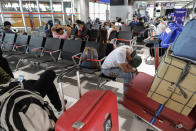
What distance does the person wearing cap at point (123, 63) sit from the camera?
2.16 metres

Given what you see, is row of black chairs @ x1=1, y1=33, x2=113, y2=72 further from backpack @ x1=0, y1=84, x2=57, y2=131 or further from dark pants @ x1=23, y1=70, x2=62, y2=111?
backpack @ x1=0, y1=84, x2=57, y2=131

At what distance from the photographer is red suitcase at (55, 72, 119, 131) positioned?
100 cm

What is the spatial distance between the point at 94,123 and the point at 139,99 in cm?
81

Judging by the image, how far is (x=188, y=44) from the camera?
1073 millimetres

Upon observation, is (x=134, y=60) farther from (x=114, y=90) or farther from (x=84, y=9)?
(x=84, y=9)

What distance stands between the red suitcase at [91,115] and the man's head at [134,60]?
92 cm

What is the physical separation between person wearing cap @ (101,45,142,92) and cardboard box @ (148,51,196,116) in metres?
0.82

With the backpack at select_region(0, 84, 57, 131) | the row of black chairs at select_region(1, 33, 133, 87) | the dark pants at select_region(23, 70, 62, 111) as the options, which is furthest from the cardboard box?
the row of black chairs at select_region(1, 33, 133, 87)

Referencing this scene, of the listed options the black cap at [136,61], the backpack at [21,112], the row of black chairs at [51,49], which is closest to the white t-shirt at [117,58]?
the black cap at [136,61]

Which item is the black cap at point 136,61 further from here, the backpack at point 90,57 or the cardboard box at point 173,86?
the backpack at point 90,57

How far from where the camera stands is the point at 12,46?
4855 mm

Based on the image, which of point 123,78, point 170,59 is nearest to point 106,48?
point 123,78

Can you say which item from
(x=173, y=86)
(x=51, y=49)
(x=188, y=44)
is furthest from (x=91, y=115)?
(x=51, y=49)

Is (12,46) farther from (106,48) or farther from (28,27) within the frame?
(28,27)
